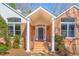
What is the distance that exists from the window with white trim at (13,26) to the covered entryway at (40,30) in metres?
0.21

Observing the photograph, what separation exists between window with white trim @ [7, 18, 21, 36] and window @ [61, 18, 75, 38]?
86 cm

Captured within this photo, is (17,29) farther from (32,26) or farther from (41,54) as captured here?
(41,54)

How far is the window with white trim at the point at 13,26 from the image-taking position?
3.16 metres

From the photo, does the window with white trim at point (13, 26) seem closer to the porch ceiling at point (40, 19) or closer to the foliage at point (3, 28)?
the foliage at point (3, 28)

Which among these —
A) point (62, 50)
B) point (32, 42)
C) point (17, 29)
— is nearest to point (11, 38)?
point (17, 29)

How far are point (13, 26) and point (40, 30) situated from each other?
0.54 metres

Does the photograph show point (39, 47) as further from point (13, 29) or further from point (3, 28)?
point (3, 28)

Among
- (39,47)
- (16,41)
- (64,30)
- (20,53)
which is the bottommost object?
(20,53)

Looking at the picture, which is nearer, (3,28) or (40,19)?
(40,19)

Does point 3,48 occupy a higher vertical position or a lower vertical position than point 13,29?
lower

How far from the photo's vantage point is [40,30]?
314 cm

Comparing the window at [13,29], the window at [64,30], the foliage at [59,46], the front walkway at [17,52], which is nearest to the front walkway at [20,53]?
A: the front walkway at [17,52]

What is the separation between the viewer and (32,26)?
3.12 meters

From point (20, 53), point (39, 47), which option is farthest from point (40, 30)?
point (20, 53)
